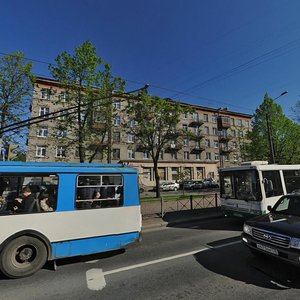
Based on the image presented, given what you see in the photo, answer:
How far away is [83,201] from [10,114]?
16807 mm

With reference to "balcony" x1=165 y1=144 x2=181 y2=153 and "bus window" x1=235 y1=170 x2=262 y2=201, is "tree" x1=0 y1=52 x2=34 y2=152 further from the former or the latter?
"balcony" x1=165 y1=144 x2=181 y2=153

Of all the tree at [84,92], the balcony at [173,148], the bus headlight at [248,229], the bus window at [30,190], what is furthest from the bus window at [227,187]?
the balcony at [173,148]

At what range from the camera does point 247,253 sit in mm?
6520

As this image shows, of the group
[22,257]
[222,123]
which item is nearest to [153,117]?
[22,257]

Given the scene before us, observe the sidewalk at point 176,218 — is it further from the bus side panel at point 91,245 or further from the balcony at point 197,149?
the balcony at point 197,149

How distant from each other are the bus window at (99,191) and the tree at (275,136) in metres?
29.4

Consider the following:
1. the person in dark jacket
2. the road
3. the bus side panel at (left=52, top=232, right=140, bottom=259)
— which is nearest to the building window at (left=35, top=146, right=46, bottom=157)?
the person in dark jacket

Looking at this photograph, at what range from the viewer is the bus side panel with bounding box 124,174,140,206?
22.6 ft

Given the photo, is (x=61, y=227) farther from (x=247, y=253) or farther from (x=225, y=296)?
(x=247, y=253)

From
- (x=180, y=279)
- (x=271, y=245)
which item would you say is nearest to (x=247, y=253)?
(x=271, y=245)

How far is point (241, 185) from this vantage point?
10.4 metres

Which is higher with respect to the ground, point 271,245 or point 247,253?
point 271,245

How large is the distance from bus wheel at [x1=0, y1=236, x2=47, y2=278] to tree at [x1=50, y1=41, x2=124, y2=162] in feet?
49.6

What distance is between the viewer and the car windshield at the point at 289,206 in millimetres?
6255
